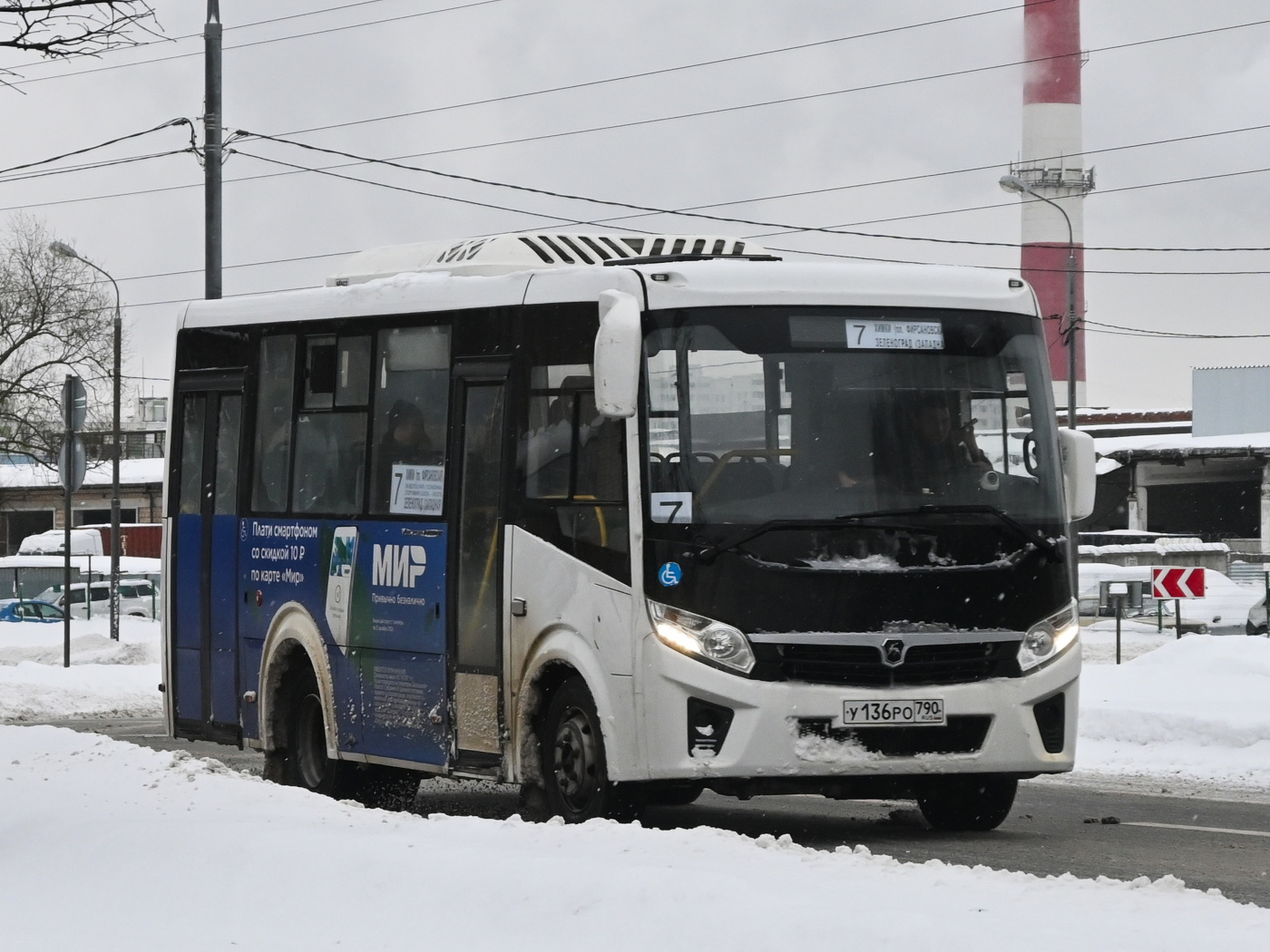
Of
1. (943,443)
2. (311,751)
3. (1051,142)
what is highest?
(1051,142)

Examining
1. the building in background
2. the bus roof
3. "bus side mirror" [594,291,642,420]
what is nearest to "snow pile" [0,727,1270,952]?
"bus side mirror" [594,291,642,420]

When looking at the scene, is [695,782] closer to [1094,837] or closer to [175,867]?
[1094,837]

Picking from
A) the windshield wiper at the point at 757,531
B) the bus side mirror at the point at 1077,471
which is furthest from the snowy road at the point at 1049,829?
the bus side mirror at the point at 1077,471

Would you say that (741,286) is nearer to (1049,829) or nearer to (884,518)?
(884,518)

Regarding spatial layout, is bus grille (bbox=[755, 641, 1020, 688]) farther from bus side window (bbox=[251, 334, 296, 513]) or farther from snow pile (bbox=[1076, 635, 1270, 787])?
snow pile (bbox=[1076, 635, 1270, 787])

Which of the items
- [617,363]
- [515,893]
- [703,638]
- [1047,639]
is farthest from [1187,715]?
[515,893]

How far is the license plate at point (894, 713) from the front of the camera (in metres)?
9.38

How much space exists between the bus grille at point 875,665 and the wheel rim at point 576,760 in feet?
3.29

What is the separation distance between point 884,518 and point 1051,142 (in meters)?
71.3

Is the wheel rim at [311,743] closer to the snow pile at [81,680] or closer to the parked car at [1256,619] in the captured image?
the snow pile at [81,680]

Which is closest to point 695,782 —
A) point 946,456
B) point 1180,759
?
point 946,456

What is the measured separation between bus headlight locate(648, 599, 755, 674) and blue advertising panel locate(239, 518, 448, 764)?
1.98 metres

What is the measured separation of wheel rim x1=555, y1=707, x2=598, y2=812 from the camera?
9852 millimetres

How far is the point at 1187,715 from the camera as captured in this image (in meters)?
16.8
